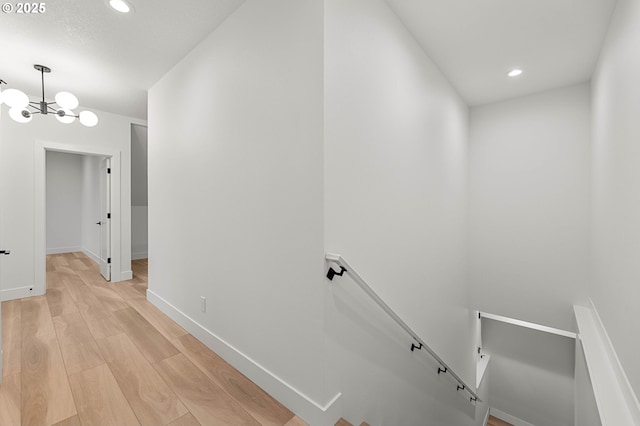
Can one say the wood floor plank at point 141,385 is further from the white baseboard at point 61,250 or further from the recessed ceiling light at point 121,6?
the white baseboard at point 61,250

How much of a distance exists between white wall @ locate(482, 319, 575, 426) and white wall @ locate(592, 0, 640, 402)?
2.53 metres

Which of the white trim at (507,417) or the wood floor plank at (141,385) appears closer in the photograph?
the wood floor plank at (141,385)

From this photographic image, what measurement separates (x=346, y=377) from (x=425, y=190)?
6.24ft

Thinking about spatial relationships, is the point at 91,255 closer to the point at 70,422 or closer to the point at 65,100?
the point at 65,100

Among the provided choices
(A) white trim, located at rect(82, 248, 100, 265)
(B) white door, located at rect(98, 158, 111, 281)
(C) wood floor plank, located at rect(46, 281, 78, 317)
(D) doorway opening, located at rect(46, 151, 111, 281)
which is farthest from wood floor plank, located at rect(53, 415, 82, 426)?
(D) doorway opening, located at rect(46, 151, 111, 281)

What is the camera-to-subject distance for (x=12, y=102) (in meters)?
2.44

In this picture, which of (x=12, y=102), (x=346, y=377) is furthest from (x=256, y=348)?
(x=12, y=102)

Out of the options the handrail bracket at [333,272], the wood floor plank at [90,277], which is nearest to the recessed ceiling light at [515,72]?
the handrail bracket at [333,272]

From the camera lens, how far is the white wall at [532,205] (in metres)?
3.45

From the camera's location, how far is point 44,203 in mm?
3912

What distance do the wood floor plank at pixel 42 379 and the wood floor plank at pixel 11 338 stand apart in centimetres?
4

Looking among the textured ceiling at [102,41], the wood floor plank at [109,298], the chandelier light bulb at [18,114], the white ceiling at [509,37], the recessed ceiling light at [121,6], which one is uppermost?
the white ceiling at [509,37]

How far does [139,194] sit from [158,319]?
4709 millimetres

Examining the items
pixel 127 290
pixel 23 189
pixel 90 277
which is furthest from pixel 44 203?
pixel 127 290
